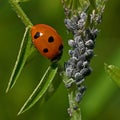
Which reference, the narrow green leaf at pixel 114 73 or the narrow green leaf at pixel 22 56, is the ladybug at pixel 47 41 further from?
the narrow green leaf at pixel 114 73

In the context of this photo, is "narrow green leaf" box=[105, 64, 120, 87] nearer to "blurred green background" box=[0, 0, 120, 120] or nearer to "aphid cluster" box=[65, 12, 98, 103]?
"aphid cluster" box=[65, 12, 98, 103]

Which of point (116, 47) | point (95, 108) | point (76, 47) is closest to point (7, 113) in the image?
point (95, 108)

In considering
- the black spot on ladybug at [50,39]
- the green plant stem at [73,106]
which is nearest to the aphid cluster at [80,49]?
the green plant stem at [73,106]

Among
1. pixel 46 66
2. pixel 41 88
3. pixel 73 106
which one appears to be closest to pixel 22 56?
pixel 41 88

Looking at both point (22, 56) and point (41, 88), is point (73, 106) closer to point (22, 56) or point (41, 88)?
point (41, 88)

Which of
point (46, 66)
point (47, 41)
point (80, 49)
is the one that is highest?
point (80, 49)
